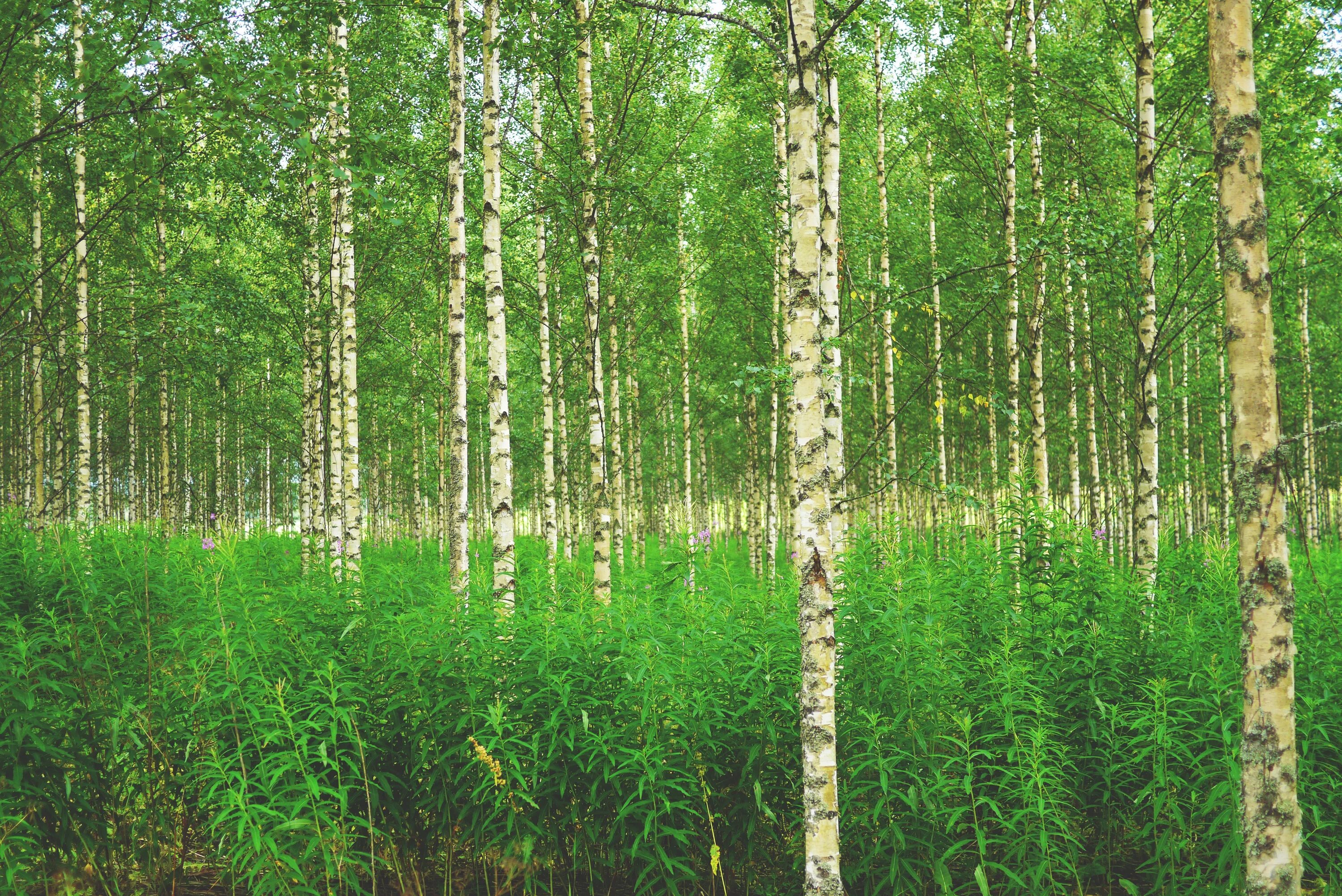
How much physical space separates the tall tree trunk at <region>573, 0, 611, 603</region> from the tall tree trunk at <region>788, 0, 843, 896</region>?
5.16 meters

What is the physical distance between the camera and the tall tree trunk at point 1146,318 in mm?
7492

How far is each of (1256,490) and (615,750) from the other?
347 cm

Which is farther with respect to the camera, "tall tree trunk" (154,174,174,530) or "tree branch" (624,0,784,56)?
"tall tree trunk" (154,174,174,530)

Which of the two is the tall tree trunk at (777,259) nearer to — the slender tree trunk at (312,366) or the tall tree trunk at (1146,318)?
the tall tree trunk at (1146,318)

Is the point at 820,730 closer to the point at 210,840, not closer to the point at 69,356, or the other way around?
the point at 210,840

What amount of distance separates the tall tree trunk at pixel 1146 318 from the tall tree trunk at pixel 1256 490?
4402 mm

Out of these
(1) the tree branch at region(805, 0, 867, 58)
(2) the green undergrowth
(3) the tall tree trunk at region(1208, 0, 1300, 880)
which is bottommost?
(2) the green undergrowth

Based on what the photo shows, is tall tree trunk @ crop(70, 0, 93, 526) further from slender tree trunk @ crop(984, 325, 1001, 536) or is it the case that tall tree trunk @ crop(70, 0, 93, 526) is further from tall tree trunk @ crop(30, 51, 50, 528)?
slender tree trunk @ crop(984, 325, 1001, 536)

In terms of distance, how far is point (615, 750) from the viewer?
457 cm

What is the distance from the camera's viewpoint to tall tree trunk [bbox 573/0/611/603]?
9.42 metres

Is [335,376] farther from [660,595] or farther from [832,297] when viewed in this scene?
[832,297]

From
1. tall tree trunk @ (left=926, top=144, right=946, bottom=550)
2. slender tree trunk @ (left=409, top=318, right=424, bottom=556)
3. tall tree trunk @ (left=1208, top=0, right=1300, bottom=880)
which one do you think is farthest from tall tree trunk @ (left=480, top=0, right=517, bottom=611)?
slender tree trunk @ (left=409, top=318, right=424, bottom=556)

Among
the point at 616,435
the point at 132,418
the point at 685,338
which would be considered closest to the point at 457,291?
the point at 616,435

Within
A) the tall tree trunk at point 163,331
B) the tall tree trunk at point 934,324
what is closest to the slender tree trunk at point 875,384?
the tall tree trunk at point 934,324
